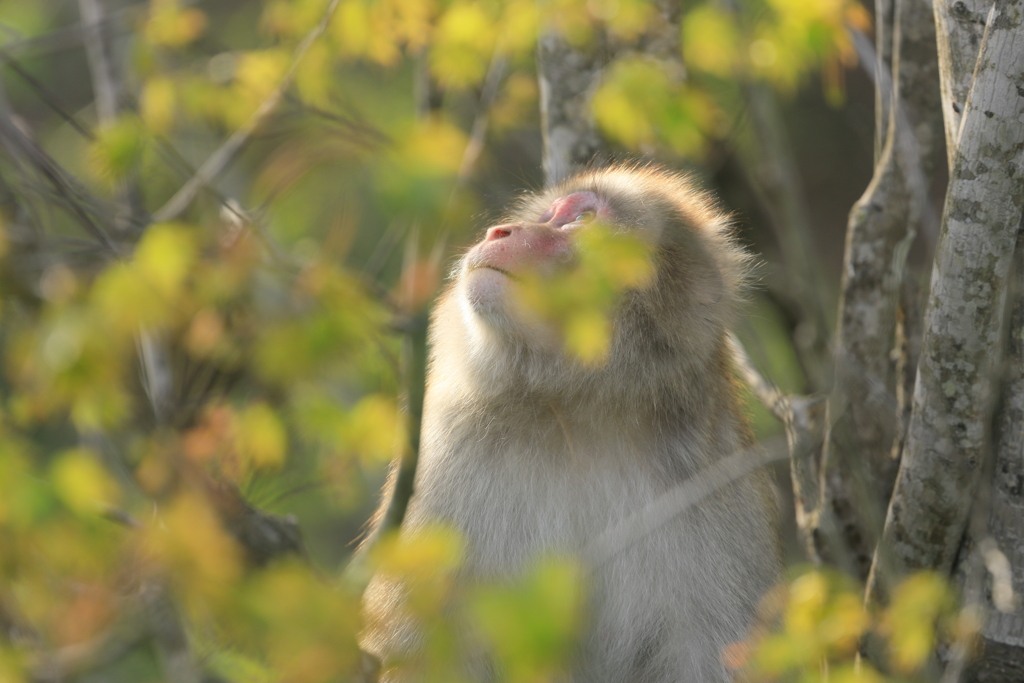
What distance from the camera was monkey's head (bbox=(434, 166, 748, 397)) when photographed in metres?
3.19

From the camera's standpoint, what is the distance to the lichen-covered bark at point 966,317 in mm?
2594

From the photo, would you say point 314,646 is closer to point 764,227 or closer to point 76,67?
point 764,227

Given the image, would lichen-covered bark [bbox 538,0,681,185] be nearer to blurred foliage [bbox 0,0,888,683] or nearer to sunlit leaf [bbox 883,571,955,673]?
blurred foliage [bbox 0,0,888,683]

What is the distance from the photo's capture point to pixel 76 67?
431 inches

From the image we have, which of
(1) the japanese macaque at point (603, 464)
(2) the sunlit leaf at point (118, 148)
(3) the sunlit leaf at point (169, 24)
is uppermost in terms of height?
(2) the sunlit leaf at point (118, 148)

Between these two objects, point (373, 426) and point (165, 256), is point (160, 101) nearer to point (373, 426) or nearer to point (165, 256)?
point (373, 426)

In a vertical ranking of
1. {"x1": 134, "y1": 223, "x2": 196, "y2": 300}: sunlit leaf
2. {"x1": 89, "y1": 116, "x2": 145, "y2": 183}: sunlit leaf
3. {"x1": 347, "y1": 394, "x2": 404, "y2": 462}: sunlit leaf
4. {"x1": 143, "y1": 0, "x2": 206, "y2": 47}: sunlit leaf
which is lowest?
{"x1": 347, "y1": 394, "x2": 404, "y2": 462}: sunlit leaf

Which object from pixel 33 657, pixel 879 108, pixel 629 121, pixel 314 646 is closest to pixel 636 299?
pixel 629 121

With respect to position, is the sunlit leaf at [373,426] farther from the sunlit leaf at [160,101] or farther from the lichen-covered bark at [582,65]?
the sunlit leaf at [160,101]

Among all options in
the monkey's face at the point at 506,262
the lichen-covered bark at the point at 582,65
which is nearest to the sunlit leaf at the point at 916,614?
the monkey's face at the point at 506,262

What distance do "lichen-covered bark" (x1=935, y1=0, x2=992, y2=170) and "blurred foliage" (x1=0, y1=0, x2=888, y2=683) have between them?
73cm

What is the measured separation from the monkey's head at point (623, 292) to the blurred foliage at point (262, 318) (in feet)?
0.66

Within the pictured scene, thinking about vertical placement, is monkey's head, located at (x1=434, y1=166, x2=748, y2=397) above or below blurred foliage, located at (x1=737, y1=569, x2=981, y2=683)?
above

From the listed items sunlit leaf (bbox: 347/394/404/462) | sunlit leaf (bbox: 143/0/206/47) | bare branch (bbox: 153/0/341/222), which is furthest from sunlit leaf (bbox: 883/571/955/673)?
sunlit leaf (bbox: 143/0/206/47)
